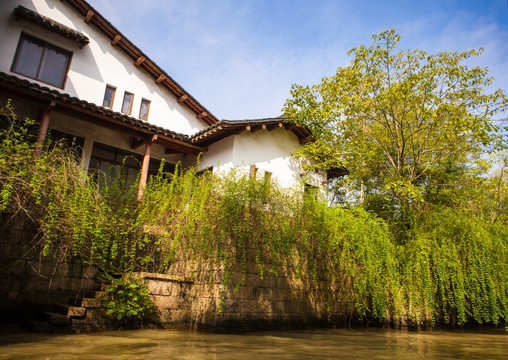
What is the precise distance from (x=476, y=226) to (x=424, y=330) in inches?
137

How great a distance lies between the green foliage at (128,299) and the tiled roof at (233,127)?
5.67 metres

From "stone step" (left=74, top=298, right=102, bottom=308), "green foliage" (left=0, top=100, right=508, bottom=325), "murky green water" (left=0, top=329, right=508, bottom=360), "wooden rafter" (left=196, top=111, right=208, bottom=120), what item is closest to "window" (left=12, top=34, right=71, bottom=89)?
"green foliage" (left=0, top=100, right=508, bottom=325)

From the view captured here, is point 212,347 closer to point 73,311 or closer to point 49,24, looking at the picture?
point 73,311

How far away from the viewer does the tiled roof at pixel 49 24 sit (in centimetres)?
1013

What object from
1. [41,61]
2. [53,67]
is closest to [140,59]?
[53,67]

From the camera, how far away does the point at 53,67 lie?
1095 centimetres

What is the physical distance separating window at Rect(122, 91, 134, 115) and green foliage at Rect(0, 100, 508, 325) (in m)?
4.63

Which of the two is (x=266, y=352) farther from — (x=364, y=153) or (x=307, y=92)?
(x=307, y=92)

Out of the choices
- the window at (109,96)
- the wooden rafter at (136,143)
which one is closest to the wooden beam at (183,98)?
the window at (109,96)

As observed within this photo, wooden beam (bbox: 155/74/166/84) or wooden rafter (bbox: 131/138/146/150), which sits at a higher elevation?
wooden beam (bbox: 155/74/166/84)

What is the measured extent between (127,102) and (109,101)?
703 millimetres

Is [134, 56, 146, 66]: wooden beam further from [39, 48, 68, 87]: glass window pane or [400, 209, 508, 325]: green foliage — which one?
[400, 209, 508, 325]: green foliage

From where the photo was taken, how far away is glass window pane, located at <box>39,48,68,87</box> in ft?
35.2

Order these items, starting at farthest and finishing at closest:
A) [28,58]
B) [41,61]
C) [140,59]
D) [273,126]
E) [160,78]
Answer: [160,78]
[140,59]
[273,126]
[41,61]
[28,58]
